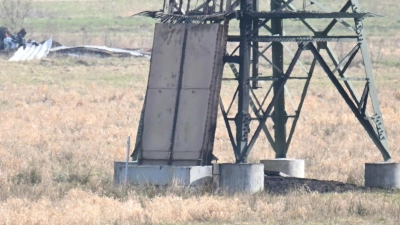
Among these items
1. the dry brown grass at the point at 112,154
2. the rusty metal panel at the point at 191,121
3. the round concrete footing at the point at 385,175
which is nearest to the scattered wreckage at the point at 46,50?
the dry brown grass at the point at 112,154

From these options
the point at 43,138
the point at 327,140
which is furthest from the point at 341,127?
the point at 43,138

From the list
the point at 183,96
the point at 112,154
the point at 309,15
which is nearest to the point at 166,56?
the point at 183,96

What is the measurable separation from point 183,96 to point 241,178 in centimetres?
228

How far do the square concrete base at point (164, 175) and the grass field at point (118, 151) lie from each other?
37 centimetres

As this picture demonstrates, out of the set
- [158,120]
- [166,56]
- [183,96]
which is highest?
[166,56]

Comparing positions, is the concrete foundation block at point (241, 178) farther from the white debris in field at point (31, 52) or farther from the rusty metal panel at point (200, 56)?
the white debris in field at point (31, 52)

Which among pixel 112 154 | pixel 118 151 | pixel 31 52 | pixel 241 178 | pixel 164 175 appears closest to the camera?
pixel 241 178

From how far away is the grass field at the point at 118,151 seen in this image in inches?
628

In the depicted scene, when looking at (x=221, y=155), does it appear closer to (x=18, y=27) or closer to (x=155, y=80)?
(x=155, y=80)

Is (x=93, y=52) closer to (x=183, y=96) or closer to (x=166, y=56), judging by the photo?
(x=166, y=56)

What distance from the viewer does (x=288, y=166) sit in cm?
2389

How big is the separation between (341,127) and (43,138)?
10319 millimetres

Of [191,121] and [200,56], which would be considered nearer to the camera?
[191,121]

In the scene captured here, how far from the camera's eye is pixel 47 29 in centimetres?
8100
